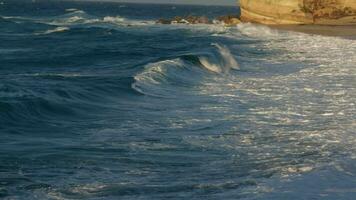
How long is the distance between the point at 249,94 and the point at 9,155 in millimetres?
8675

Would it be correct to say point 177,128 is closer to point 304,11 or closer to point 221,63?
point 221,63

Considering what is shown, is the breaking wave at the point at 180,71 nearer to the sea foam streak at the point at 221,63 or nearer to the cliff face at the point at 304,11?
the sea foam streak at the point at 221,63

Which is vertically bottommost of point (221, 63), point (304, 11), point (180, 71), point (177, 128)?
point (304, 11)

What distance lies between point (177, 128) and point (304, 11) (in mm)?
42610

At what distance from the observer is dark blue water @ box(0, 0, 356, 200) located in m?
9.67

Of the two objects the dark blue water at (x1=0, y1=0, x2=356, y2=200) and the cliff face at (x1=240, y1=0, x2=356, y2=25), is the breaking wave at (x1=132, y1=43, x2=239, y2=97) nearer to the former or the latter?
the dark blue water at (x1=0, y1=0, x2=356, y2=200)

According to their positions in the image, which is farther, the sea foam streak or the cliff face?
the cliff face

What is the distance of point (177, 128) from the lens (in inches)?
549

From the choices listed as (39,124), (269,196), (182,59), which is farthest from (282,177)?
(182,59)

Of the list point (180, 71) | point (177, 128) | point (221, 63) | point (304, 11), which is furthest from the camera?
point (304, 11)

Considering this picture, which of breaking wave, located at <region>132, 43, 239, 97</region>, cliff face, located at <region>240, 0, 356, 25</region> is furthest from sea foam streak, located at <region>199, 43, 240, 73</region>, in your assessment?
cliff face, located at <region>240, 0, 356, 25</region>

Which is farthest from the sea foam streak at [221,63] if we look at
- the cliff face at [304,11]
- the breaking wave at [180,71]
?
the cliff face at [304,11]

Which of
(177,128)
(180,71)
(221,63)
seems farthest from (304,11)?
(177,128)

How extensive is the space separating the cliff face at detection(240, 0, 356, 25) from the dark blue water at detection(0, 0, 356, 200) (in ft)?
82.7
